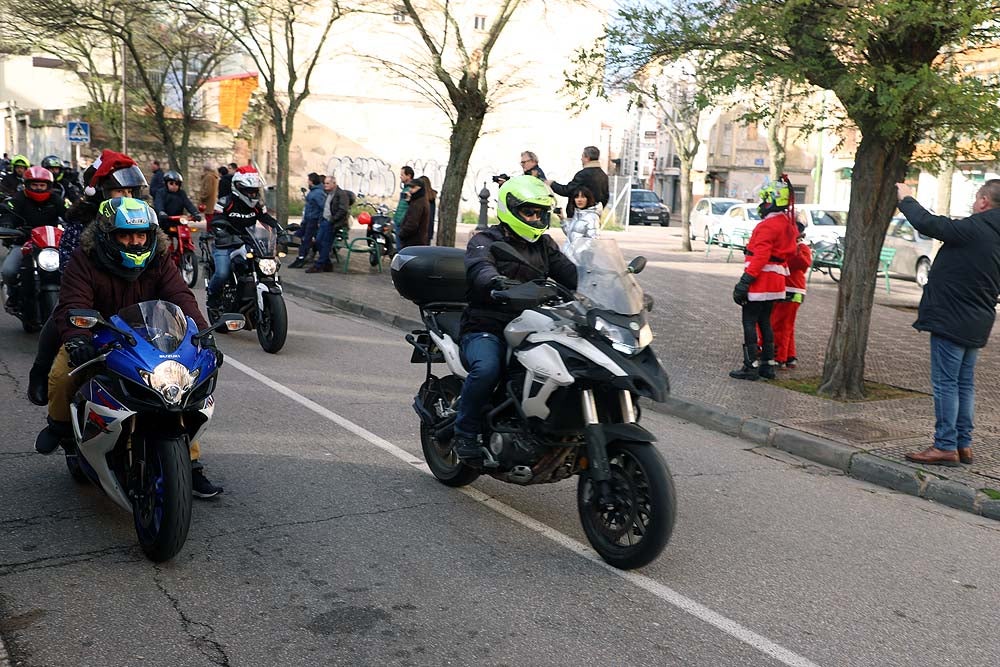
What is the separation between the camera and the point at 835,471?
24.1ft

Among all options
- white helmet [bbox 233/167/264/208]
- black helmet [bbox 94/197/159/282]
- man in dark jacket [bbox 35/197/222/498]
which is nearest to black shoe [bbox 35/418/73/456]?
man in dark jacket [bbox 35/197/222/498]

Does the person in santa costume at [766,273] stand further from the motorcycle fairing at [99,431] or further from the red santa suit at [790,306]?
the motorcycle fairing at [99,431]

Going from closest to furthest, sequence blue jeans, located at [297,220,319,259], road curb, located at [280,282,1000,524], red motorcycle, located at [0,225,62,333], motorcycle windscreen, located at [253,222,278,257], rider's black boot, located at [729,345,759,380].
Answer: road curb, located at [280,282,1000,524] → red motorcycle, located at [0,225,62,333] → rider's black boot, located at [729,345,759,380] → motorcycle windscreen, located at [253,222,278,257] → blue jeans, located at [297,220,319,259]

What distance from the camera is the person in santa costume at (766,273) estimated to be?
391 inches

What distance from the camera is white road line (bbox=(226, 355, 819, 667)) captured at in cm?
407

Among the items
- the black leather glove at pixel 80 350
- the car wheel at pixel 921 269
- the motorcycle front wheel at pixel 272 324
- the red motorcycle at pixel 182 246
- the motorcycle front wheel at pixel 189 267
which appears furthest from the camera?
the car wheel at pixel 921 269

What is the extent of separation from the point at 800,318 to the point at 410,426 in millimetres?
9189

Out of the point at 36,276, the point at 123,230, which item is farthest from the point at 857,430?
the point at 36,276

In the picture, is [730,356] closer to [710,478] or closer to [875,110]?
[875,110]

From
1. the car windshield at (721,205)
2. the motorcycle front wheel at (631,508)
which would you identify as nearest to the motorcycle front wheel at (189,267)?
the motorcycle front wheel at (631,508)

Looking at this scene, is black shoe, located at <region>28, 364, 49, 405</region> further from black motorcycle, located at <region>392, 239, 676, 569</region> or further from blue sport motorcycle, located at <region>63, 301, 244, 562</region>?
black motorcycle, located at <region>392, 239, 676, 569</region>

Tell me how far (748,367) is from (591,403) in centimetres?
565

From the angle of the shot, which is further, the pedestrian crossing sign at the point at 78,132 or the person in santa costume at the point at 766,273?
the pedestrian crossing sign at the point at 78,132

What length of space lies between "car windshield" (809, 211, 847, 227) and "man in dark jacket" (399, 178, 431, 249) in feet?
49.2
